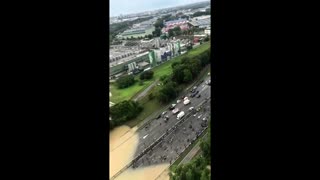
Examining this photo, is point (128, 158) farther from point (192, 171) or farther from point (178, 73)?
point (178, 73)

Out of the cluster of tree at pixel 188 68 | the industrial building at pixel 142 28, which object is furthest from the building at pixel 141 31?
the cluster of tree at pixel 188 68

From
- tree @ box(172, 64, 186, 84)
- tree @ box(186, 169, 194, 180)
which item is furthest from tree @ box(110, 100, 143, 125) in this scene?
tree @ box(186, 169, 194, 180)

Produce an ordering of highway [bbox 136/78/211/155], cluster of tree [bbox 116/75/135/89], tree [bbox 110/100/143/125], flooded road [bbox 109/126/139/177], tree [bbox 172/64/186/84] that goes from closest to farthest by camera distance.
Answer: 1. flooded road [bbox 109/126/139/177]
2. tree [bbox 110/100/143/125]
3. cluster of tree [bbox 116/75/135/89]
4. tree [bbox 172/64/186/84]
5. highway [bbox 136/78/211/155]

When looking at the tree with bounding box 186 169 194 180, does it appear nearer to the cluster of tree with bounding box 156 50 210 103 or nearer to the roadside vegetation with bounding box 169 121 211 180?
the roadside vegetation with bounding box 169 121 211 180
